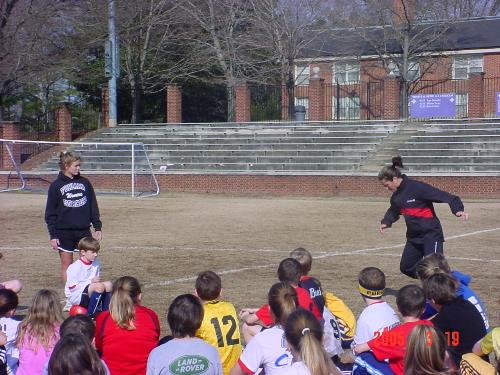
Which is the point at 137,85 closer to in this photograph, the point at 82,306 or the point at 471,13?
the point at 471,13

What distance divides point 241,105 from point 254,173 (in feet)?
30.0

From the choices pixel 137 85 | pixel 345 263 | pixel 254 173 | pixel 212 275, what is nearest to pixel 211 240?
pixel 345 263

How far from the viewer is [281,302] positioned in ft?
18.2

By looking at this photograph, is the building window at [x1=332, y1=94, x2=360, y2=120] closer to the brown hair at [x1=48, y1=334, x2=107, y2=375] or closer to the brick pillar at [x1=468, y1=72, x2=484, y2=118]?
the brick pillar at [x1=468, y1=72, x2=484, y2=118]

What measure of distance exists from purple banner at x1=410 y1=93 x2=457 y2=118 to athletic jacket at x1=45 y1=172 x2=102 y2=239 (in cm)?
2832

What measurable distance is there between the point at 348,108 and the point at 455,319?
37.4m

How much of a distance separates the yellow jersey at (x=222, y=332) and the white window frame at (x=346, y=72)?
134 ft

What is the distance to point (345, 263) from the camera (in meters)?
13.1

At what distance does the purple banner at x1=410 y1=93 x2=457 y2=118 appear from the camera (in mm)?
36438

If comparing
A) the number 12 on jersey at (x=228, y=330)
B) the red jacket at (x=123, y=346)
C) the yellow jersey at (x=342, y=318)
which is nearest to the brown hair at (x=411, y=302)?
the number 12 on jersey at (x=228, y=330)

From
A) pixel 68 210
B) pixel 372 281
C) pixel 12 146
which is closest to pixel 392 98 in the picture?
pixel 12 146

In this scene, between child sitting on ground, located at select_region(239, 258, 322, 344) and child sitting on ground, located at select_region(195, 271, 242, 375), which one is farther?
child sitting on ground, located at select_region(239, 258, 322, 344)

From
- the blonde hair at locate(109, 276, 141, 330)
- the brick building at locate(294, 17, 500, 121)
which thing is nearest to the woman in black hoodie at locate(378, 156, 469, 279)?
the blonde hair at locate(109, 276, 141, 330)

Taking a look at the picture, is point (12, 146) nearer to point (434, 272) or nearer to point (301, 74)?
point (301, 74)
